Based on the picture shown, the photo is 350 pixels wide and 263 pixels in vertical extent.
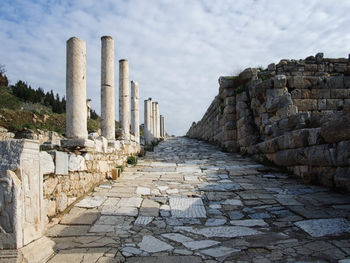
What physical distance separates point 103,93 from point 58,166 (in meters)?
5.28

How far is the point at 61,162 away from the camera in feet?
15.3

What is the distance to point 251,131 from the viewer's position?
11516 millimetres

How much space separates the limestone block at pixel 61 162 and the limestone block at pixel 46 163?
13cm

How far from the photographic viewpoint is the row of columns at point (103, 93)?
6.74 m

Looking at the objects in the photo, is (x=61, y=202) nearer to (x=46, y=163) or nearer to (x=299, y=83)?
(x=46, y=163)

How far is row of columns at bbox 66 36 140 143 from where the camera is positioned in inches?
265

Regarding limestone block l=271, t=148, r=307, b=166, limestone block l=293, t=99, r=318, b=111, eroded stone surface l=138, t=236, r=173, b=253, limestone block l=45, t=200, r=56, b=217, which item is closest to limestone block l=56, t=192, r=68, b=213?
limestone block l=45, t=200, r=56, b=217

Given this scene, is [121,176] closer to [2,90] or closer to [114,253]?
[114,253]

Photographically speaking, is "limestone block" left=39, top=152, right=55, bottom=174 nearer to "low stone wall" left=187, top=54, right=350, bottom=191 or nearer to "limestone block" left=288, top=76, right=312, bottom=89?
"low stone wall" left=187, top=54, right=350, bottom=191

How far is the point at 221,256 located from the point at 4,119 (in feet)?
87.7

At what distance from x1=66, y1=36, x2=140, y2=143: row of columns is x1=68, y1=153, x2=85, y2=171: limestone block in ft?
4.21

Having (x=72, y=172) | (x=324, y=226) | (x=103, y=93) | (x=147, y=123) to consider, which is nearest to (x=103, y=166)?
(x=72, y=172)

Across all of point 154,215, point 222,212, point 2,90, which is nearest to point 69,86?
point 154,215

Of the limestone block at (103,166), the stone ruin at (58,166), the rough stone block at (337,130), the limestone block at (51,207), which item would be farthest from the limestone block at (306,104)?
the limestone block at (51,207)
